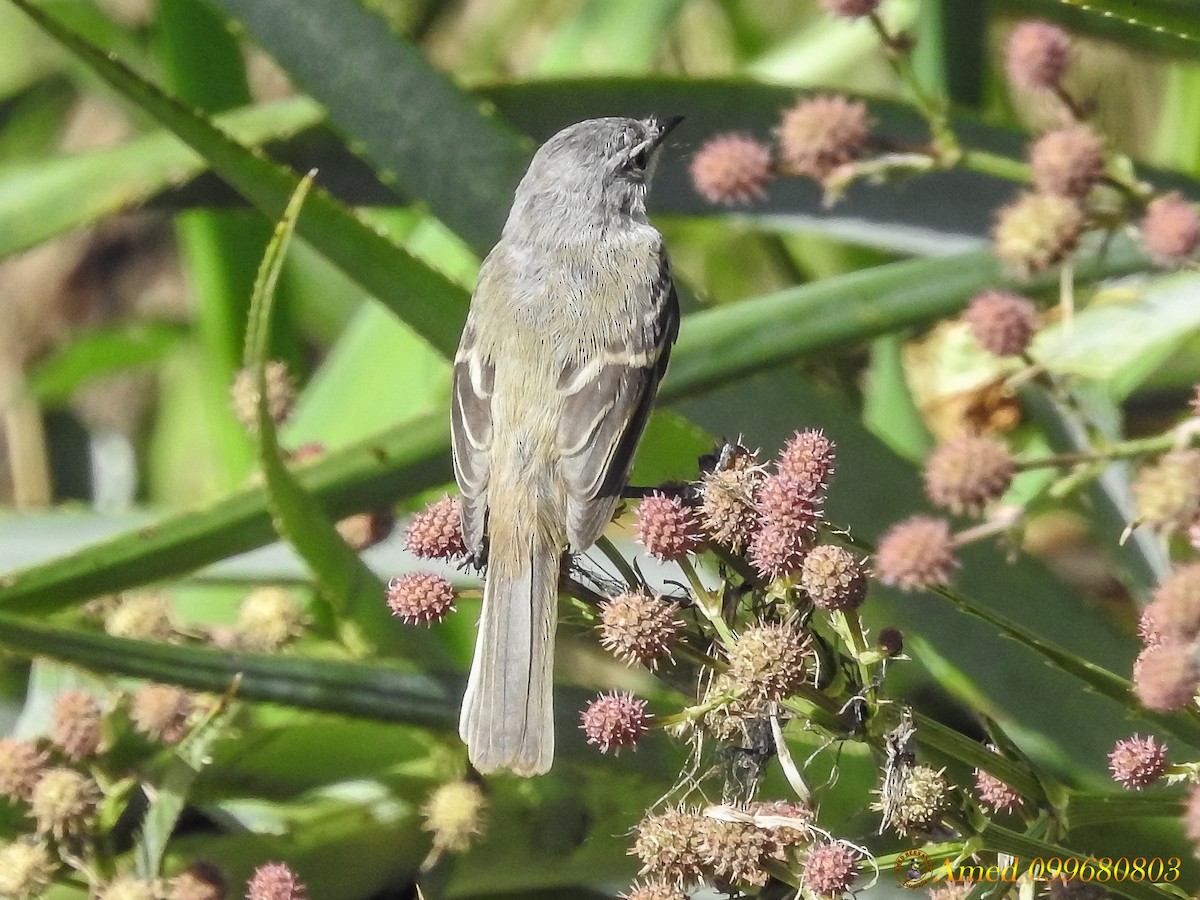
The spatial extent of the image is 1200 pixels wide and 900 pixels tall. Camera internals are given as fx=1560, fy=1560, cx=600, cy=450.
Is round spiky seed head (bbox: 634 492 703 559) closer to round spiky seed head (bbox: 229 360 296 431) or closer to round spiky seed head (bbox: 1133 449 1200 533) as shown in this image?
round spiky seed head (bbox: 1133 449 1200 533)

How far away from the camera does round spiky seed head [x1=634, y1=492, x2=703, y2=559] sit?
5.89 feet

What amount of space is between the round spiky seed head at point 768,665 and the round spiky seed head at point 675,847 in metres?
0.14

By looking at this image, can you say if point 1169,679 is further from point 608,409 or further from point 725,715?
point 608,409

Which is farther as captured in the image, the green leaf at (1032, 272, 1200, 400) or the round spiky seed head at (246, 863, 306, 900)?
the green leaf at (1032, 272, 1200, 400)

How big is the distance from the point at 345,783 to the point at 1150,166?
72.4 inches

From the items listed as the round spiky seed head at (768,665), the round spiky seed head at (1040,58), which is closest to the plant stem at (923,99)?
the round spiky seed head at (1040,58)

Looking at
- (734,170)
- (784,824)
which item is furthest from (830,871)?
(734,170)

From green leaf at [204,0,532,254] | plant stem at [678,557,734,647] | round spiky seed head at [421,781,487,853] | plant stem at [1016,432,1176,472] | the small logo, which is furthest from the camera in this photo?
green leaf at [204,0,532,254]

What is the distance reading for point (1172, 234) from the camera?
2.07 m

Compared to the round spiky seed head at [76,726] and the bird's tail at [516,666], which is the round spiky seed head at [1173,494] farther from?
the round spiky seed head at [76,726]

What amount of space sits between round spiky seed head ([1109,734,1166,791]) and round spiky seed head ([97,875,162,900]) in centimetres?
114

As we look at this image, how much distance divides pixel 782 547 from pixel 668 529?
165 millimetres

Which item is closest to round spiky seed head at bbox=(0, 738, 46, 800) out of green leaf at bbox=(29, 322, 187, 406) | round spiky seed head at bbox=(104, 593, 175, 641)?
round spiky seed head at bbox=(104, 593, 175, 641)

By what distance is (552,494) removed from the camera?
8.08 ft
